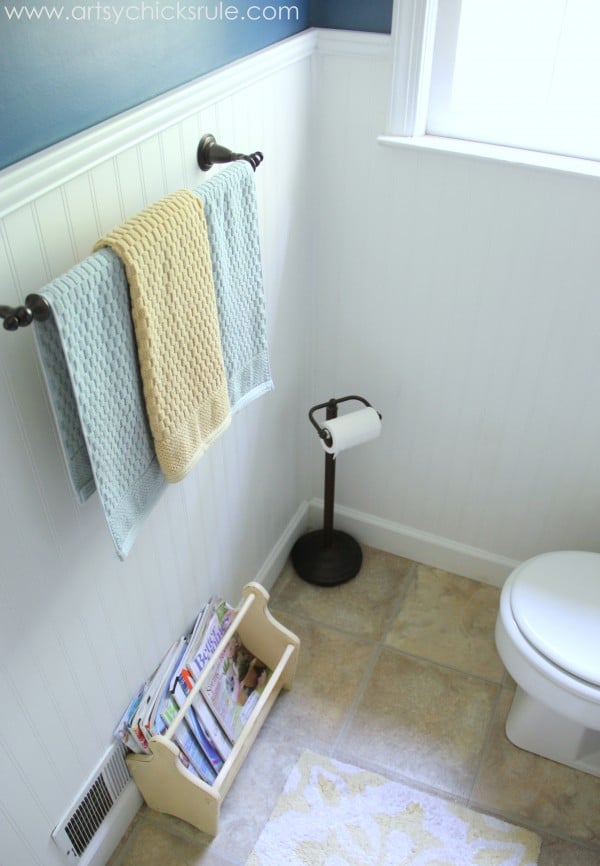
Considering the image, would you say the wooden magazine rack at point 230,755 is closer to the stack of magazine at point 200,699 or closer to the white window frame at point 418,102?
the stack of magazine at point 200,699

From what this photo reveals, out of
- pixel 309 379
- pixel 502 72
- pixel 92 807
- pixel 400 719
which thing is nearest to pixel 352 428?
pixel 309 379

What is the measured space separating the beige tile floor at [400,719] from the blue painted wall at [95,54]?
1.39 meters

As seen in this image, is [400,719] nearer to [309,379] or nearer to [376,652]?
[376,652]

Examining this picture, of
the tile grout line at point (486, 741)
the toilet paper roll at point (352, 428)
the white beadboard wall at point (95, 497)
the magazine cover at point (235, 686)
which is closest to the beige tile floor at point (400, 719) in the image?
the tile grout line at point (486, 741)

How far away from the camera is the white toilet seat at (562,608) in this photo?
145cm

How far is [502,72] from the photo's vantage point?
1494 mm

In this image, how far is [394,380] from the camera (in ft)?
6.18

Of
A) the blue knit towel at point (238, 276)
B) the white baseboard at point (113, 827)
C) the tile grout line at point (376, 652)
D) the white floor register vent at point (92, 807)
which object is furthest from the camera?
the tile grout line at point (376, 652)

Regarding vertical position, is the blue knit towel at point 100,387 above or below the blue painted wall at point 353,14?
below

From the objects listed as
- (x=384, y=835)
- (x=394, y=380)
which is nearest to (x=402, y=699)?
(x=384, y=835)

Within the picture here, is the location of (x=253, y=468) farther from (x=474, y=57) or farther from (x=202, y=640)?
(x=474, y=57)

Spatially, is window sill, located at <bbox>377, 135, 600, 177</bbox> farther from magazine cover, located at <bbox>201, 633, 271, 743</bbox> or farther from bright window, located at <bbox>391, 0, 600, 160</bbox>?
magazine cover, located at <bbox>201, 633, 271, 743</bbox>

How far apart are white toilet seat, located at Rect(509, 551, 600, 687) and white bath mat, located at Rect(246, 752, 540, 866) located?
442mm

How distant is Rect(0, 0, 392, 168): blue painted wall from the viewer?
841mm
